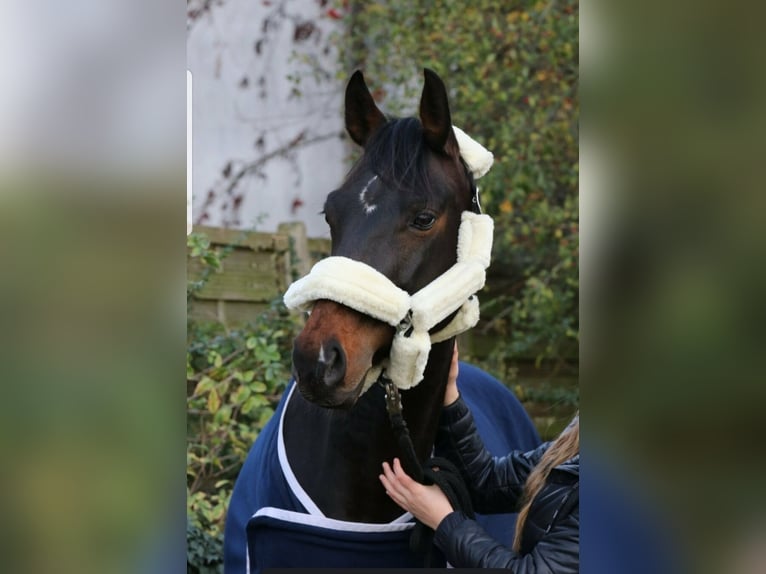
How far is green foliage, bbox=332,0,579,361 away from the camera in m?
4.37

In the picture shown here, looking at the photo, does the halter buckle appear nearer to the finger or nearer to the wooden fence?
the finger

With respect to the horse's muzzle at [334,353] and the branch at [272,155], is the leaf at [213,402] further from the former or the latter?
the horse's muzzle at [334,353]

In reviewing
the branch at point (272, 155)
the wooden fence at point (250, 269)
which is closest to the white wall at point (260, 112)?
the branch at point (272, 155)

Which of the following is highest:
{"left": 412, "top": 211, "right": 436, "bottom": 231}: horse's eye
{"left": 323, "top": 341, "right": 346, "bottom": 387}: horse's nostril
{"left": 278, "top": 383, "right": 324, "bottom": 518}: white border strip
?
{"left": 412, "top": 211, "right": 436, "bottom": 231}: horse's eye

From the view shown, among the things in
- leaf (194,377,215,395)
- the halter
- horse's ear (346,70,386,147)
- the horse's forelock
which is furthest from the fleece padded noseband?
leaf (194,377,215,395)

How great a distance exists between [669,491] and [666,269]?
22 centimetres

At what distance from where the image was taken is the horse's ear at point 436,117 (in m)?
1.61

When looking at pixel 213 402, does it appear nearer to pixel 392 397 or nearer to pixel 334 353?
pixel 392 397

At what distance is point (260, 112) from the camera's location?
14.8 feet

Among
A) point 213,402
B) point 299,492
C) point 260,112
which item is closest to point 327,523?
point 299,492

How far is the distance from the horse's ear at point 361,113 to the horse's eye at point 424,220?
237 mm

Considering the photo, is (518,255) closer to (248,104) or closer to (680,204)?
(248,104)

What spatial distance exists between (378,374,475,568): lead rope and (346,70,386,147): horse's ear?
0.51 m

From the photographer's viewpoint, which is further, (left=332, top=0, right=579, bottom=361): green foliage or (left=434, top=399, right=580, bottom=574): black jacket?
(left=332, top=0, right=579, bottom=361): green foliage
